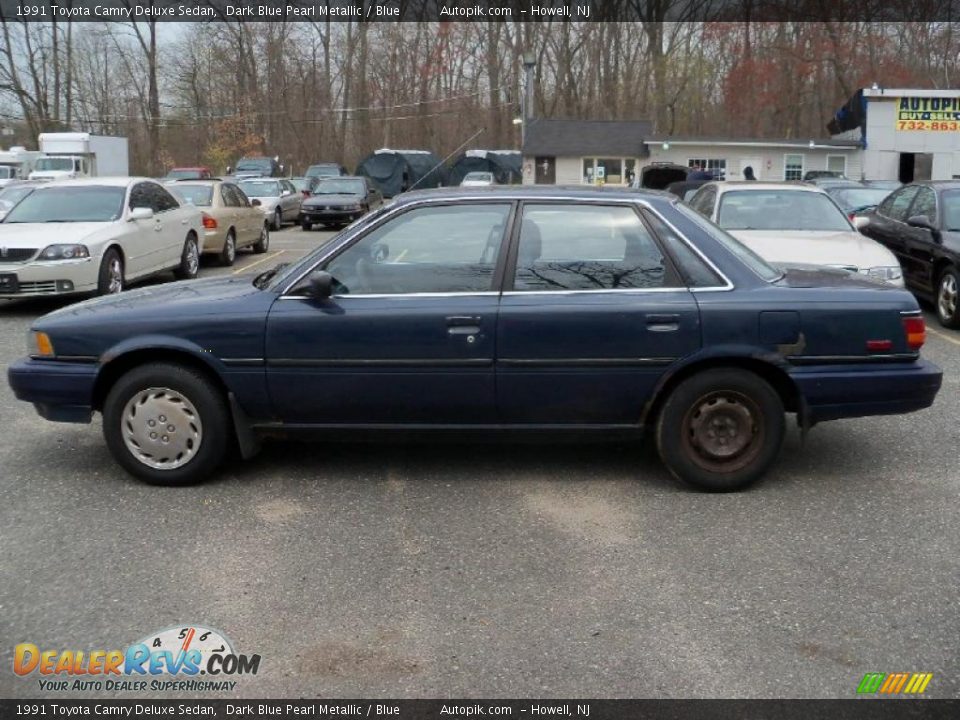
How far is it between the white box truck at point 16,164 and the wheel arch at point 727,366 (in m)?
35.1

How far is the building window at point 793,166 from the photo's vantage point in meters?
33.6

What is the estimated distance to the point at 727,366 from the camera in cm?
492

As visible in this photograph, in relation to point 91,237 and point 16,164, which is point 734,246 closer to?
point 91,237

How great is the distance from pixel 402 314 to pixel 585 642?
202 cm

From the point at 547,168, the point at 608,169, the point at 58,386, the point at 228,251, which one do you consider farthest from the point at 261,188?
the point at 58,386

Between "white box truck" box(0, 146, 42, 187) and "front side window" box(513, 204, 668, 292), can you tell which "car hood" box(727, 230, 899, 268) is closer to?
"front side window" box(513, 204, 668, 292)

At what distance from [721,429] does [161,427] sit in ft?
9.55

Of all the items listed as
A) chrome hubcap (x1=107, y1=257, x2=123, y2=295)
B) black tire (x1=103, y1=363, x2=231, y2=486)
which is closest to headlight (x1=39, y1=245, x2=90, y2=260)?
chrome hubcap (x1=107, y1=257, x2=123, y2=295)

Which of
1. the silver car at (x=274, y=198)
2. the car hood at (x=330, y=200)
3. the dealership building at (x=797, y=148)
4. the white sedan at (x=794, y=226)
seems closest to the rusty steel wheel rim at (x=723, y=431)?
the white sedan at (x=794, y=226)

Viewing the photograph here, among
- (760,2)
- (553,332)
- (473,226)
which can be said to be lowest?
(553,332)

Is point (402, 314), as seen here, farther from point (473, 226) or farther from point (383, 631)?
point (383, 631)

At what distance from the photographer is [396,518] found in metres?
4.68

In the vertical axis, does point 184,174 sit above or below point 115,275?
above

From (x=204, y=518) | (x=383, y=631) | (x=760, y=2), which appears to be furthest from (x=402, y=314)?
(x=760, y=2)
